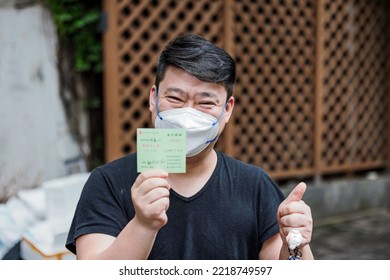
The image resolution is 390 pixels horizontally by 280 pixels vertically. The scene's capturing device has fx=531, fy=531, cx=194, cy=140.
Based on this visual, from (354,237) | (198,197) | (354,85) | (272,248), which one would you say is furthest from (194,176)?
(354,85)

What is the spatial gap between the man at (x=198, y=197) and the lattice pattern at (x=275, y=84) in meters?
3.79

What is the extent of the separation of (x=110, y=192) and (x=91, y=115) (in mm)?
3215

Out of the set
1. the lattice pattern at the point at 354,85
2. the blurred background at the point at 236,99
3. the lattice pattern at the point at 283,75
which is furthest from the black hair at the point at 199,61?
the lattice pattern at the point at 354,85

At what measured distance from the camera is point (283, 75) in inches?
233

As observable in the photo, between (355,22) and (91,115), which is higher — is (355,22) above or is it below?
above

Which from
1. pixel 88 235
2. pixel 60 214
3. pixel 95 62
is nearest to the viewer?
pixel 88 235

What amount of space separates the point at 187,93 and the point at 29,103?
3.03 metres

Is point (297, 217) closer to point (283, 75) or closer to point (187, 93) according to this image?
point (187, 93)

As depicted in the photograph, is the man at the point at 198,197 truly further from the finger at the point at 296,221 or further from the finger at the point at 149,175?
the finger at the point at 149,175

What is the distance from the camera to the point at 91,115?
16.1ft

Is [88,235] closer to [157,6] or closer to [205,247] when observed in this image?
[205,247]

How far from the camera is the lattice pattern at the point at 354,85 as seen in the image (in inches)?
248

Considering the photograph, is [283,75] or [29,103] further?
[283,75]

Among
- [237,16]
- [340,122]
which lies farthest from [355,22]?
[237,16]
